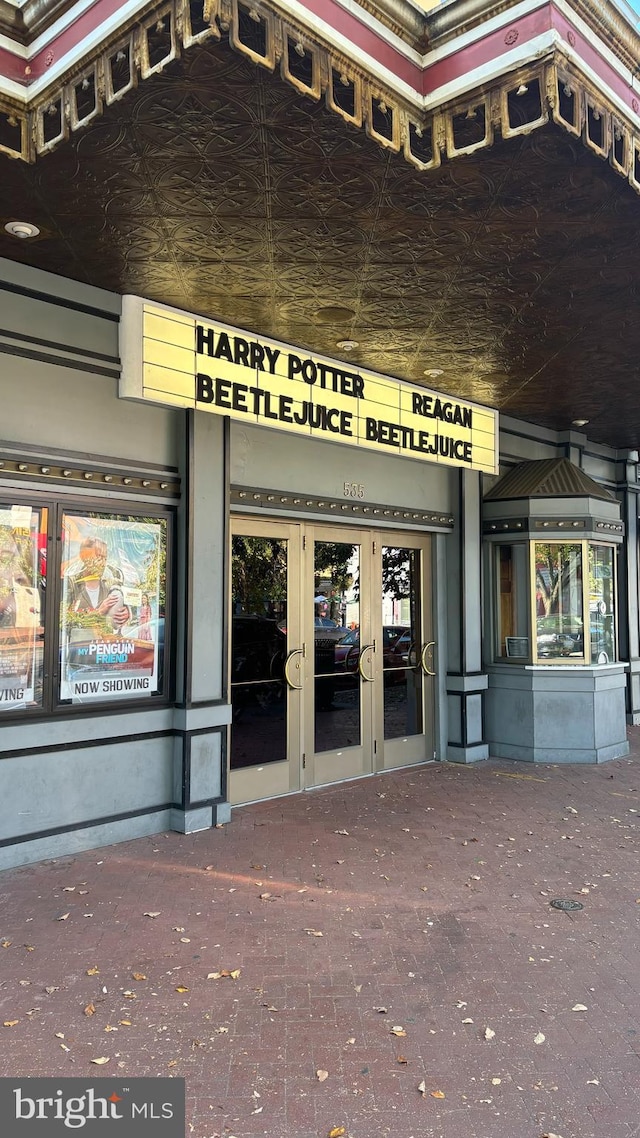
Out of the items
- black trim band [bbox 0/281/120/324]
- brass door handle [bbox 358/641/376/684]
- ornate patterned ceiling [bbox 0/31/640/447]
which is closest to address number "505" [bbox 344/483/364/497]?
ornate patterned ceiling [bbox 0/31/640/447]

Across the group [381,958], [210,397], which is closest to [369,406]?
[210,397]

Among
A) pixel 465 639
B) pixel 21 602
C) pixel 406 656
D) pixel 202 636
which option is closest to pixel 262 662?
pixel 202 636

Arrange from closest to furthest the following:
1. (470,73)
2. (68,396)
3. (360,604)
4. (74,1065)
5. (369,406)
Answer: (74,1065), (470,73), (68,396), (369,406), (360,604)

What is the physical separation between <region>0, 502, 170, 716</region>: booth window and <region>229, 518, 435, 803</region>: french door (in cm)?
91

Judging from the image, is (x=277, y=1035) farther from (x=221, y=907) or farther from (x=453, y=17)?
(x=453, y=17)

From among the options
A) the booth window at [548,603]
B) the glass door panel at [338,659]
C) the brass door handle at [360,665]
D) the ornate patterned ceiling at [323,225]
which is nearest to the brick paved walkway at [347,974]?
the glass door panel at [338,659]

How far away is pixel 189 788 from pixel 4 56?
472 cm

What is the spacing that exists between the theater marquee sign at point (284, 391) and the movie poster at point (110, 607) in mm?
1062

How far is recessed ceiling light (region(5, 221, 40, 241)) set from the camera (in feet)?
14.5

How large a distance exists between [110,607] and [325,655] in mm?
2462

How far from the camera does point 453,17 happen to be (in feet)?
11.2

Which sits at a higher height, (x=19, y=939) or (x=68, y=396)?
(x=68, y=396)

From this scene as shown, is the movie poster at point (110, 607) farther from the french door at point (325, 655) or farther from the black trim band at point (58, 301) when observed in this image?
the black trim band at point (58, 301)

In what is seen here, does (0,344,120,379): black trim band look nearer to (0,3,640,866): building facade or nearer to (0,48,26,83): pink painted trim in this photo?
(0,3,640,866): building facade
